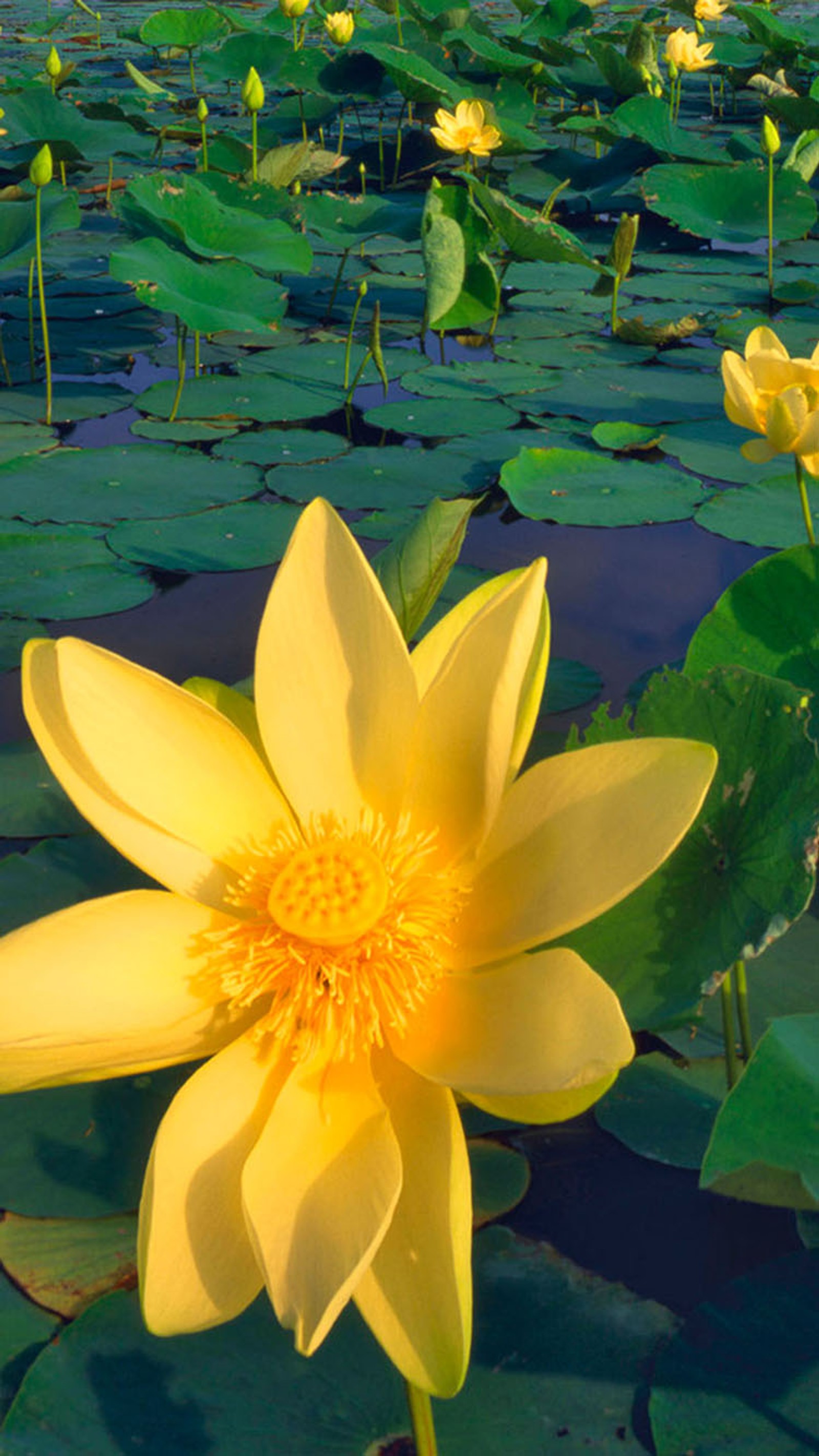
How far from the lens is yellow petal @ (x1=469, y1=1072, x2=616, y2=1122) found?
1003 millimetres

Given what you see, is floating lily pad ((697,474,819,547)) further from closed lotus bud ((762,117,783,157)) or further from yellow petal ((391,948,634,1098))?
closed lotus bud ((762,117,783,157))

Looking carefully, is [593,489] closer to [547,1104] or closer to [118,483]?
[118,483]

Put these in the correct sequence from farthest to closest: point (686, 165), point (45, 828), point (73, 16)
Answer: point (73, 16), point (686, 165), point (45, 828)

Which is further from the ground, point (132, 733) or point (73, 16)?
point (132, 733)

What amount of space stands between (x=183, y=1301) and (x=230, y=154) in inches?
250

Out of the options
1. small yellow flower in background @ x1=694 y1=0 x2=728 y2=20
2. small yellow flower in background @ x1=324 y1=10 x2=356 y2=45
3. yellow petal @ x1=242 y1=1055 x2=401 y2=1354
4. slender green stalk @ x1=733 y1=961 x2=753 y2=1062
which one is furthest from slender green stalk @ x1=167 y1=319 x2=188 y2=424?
small yellow flower in background @ x1=694 y1=0 x2=728 y2=20

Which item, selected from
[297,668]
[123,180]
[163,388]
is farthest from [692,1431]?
Answer: [123,180]

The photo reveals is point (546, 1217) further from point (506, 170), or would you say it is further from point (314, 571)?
point (506, 170)

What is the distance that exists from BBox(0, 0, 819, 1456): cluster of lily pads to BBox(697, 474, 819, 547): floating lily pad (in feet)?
0.05

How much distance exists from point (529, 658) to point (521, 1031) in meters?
0.35

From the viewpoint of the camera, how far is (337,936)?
1.15m

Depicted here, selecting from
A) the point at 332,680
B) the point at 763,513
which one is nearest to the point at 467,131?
the point at 763,513

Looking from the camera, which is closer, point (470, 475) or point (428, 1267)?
point (428, 1267)

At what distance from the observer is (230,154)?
634cm
